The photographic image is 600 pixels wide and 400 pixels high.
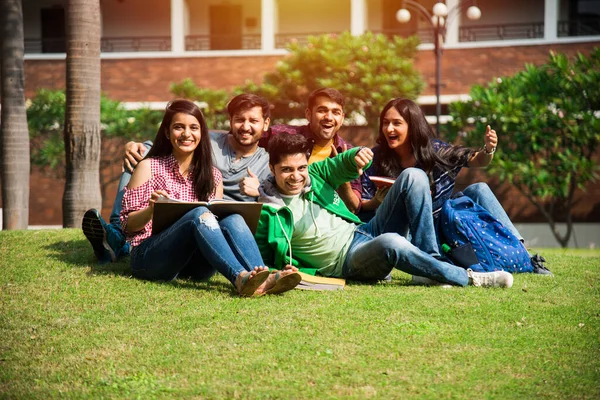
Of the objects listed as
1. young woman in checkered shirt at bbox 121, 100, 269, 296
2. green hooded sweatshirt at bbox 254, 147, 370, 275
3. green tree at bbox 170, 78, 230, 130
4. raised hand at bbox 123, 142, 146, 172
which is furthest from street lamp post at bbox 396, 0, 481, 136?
young woman in checkered shirt at bbox 121, 100, 269, 296

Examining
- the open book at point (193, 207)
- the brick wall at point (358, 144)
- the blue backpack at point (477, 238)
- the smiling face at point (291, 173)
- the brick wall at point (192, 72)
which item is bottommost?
the brick wall at point (358, 144)

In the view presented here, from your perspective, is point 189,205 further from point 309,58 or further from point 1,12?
point 309,58

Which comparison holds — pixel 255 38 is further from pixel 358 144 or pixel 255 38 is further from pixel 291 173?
pixel 291 173

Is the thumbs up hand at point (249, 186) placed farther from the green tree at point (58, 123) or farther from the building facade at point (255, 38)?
the building facade at point (255, 38)

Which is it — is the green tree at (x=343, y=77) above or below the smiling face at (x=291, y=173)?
above

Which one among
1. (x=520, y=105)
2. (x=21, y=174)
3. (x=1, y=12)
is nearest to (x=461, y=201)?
(x=21, y=174)

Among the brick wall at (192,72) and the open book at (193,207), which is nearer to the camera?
the open book at (193,207)

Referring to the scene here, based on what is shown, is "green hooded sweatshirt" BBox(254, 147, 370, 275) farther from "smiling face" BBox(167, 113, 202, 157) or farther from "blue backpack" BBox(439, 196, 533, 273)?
"blue backpack" BBox(439, 196, 533, 273)

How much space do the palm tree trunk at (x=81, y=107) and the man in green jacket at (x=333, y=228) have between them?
3500 mm

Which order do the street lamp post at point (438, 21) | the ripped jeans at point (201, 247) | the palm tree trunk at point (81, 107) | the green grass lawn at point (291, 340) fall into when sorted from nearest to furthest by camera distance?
the green grass lawn at point (291, 340), the ripped jeans at point (201, 247), the palm tree trunk at point (81, 107), the street lamp post at point (438, 21)

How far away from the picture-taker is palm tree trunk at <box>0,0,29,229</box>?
9922 mm

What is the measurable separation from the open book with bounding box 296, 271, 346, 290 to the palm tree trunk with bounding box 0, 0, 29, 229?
5.35m

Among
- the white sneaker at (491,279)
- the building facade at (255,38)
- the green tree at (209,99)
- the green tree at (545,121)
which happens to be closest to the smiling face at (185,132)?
the white sneaker at (491,279)

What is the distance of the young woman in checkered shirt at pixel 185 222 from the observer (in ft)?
17.8
